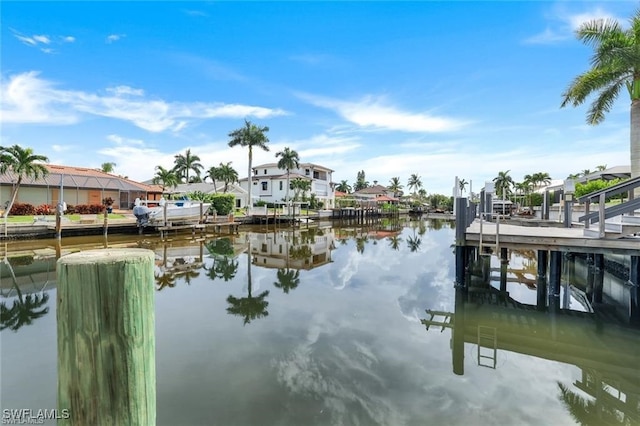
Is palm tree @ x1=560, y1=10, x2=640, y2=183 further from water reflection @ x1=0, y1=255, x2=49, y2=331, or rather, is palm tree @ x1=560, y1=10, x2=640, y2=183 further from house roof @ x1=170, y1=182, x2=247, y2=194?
house roof @ x1=170, y1=182, x2=247, y2=194

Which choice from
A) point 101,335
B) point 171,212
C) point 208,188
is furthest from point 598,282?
point 208,188

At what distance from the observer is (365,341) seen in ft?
24.2

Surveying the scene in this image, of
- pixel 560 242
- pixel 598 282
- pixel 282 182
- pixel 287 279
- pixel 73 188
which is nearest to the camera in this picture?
pixel 560 242

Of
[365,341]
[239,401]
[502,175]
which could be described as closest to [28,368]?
[239,401]

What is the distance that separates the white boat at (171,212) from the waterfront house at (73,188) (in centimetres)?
1044

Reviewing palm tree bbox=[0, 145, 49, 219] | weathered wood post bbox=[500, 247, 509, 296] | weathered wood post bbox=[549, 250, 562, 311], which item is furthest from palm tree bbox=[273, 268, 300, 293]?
palm tree bbox=[0, 145, 49, 219]

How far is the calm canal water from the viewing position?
496 cm

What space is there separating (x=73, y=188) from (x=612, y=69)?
141ft

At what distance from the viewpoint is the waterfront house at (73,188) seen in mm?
31000

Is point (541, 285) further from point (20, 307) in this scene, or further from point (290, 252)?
point (20, 307)

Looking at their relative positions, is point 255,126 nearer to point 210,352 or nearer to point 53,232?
point 53,232

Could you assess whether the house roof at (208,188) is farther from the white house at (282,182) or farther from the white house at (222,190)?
the white house at (282,182)

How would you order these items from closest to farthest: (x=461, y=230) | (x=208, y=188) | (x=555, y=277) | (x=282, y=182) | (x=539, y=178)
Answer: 1. (x=555, y=277)
2. (x=461, y=230)
3. (x=208, y=188)
4. (x=282, y=182)
5. (x=539, y=178)

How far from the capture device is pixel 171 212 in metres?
27.9
